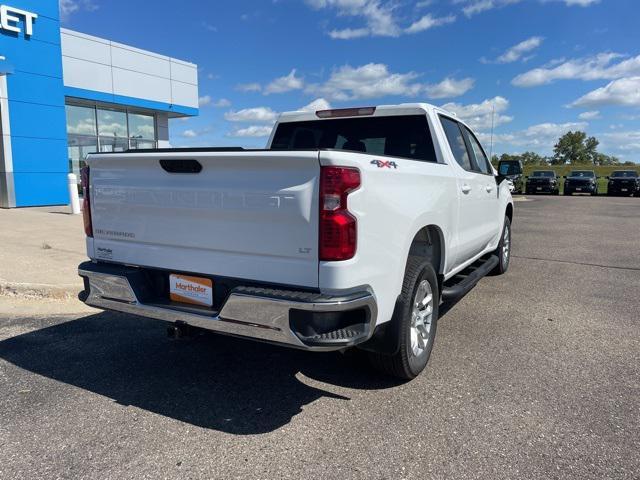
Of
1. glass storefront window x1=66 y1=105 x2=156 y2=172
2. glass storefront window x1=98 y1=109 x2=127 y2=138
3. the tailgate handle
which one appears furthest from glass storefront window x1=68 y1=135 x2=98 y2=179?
the tailgate handle

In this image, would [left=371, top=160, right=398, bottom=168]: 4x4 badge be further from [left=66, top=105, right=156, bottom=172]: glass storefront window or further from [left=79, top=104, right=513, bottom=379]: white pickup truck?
[left=66, top=105, right=156, bottom=172]: glass storefront window

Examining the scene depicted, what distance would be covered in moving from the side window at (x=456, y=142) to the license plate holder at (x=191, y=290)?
9.02ft

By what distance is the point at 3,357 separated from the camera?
4156mm

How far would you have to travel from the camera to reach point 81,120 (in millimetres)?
19141

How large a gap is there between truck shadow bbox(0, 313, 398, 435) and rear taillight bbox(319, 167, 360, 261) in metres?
1.19

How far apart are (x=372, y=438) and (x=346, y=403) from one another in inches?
18.6

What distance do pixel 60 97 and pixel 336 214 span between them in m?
17.1

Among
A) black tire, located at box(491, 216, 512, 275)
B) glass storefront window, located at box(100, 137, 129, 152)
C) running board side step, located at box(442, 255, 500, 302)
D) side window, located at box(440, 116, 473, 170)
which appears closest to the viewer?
running board side step, located at box(442, 255, 500, 302)

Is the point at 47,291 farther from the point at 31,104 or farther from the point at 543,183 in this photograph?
the point at 543,183

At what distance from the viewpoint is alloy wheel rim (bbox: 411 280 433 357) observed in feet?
11.9

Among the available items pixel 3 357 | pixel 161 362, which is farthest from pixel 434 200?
pixel 3 357

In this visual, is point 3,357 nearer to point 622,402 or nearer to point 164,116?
point 622,402

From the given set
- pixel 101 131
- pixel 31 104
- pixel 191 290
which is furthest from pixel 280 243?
pixel 101 131

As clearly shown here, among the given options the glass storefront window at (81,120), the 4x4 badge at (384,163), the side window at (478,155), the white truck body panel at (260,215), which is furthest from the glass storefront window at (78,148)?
the 4x4 badge at (384,163)
